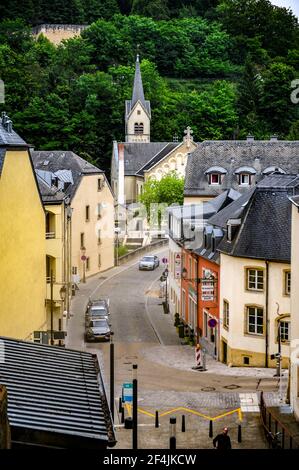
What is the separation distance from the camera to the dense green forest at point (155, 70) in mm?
96625

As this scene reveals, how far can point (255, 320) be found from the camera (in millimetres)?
36438

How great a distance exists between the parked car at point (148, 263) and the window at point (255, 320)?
27728 millimetres

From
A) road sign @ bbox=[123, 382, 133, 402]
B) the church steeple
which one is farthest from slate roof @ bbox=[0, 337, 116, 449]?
the church steeple

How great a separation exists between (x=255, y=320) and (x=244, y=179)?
23.7 meters

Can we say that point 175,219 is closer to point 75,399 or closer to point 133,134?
point 75,399

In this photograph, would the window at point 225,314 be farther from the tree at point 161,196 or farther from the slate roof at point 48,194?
the tree at point 161,196

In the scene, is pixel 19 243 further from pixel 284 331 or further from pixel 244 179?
pixel 244 179

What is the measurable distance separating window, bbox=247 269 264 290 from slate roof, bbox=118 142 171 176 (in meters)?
54.2

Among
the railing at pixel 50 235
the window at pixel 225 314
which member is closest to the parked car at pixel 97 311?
the railing at pixel 50 235

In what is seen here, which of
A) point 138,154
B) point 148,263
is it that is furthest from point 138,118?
point 148,263

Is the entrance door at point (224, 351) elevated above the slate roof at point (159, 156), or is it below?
below

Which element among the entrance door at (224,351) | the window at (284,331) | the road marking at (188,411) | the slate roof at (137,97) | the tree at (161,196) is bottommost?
the road marking at (188,411)

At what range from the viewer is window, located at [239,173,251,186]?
58916mm
